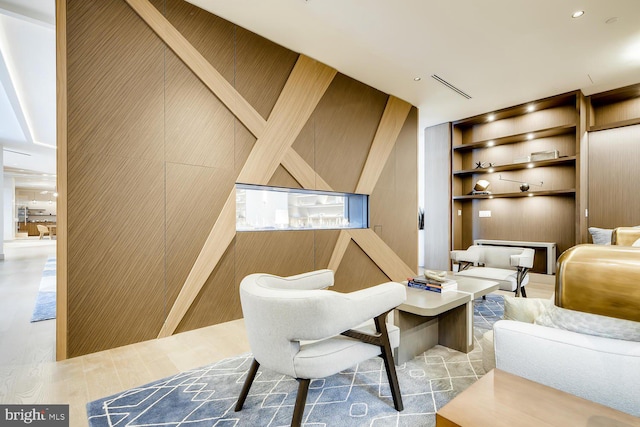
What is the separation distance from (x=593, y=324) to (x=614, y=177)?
5358 millimetres

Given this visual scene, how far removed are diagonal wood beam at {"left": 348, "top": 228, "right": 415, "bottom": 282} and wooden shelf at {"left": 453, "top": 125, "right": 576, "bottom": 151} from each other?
2917 millimetres

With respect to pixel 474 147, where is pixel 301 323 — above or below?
below

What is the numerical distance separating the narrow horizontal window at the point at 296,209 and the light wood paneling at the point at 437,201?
8.22 ft

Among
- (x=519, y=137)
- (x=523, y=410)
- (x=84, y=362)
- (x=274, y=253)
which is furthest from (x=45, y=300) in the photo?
(x=519, y=137)

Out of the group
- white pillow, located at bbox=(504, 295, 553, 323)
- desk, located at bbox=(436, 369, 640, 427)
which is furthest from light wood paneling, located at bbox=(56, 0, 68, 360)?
white pillow, located at bbox=(504, 295, 553, 323)

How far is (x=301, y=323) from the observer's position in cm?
125

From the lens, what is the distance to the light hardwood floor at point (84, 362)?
1.82 meters

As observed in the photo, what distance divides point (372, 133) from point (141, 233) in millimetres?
3601

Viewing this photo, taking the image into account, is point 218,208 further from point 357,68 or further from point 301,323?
point 357,68

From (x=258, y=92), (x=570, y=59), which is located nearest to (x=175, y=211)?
(x=258, y=92)

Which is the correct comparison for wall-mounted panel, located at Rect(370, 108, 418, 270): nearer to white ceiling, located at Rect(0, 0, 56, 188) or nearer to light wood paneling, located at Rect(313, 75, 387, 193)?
light wood paneling, located at Rect(313, 75, 387, 193)

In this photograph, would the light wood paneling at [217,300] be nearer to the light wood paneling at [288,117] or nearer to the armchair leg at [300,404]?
the light wood paneling at [288,117]

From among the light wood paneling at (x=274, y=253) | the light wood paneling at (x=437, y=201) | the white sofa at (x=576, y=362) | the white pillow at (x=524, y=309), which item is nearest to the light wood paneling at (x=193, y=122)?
the light wood paneling at (x=274, y=253)

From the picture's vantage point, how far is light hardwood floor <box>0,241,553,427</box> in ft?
5.97
